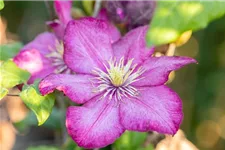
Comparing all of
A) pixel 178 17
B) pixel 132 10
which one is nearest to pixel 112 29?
pixel 132 10

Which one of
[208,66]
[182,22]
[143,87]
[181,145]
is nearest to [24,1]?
[208,66]

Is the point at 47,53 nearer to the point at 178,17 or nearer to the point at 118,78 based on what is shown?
the point at 118,78

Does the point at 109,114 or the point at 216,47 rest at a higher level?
the point at 109,114

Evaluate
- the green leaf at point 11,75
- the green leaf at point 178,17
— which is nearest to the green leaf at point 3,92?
the green leaf at point 11,75

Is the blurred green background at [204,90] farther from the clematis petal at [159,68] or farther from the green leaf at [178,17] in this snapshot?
the green leaf at [178,17]

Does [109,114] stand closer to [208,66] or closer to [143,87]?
[143,87]

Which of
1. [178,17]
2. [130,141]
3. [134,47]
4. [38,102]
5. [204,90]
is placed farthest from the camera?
[204,90]

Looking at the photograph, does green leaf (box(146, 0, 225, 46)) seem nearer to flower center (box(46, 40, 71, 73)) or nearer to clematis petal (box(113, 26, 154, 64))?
clematis petal (box(113, 26, 154, 64))
